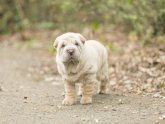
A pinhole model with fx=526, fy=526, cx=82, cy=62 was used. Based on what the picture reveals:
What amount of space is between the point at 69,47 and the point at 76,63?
15.3 inches

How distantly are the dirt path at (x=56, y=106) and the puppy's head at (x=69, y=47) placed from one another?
77cm

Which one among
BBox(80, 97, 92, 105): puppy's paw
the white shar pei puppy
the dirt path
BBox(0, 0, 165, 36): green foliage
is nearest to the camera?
the dirt path

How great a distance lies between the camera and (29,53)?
1537 centimetres

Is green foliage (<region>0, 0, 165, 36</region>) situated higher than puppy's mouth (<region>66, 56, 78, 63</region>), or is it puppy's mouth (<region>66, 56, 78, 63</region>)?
green foliage (<region>0, 0, 165, 36</region>)

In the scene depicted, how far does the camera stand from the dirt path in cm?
709

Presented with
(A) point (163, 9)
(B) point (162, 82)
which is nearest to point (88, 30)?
(A) point (163, 9)

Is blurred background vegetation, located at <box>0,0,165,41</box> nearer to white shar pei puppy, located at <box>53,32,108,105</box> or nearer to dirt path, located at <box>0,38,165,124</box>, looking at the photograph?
dirt path, located at <box>0,38,165,124</box>

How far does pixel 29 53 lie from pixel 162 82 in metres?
6.80

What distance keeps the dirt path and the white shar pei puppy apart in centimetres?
22

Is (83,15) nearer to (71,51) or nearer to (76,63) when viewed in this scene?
(76,63)

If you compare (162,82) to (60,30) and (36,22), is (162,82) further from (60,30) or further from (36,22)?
(36,22)

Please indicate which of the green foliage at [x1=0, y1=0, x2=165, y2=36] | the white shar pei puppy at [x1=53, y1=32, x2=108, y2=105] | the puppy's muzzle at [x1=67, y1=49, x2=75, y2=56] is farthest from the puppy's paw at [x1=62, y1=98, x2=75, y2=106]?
the green foliage at [x1=0, y1=0, x2=165, y2=36]

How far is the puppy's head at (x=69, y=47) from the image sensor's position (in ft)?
25.0

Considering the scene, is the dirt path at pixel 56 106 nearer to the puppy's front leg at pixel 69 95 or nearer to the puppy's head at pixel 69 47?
A: the puppy's front leg at pixel 69 95
